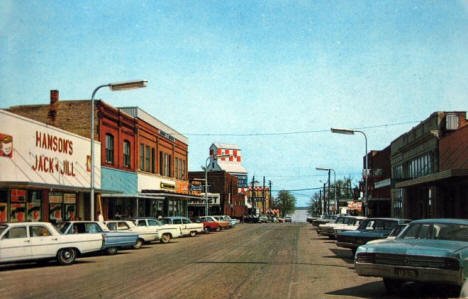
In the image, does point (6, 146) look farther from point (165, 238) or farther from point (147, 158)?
point (147, 158)

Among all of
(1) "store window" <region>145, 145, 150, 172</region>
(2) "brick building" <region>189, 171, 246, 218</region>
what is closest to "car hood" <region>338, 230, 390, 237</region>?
(1) "store window" <region>145, 145, 150, 172</region>

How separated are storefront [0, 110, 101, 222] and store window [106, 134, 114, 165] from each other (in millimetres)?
4284

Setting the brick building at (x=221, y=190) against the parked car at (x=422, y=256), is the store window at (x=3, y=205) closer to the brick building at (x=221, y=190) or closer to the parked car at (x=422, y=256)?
the parked car at (x=422, y=256)

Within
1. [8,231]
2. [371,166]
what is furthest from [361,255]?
[371,166]

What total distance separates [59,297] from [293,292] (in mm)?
4666

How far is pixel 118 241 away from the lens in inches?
850

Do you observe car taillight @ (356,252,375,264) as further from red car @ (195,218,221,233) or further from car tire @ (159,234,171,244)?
red car @ (195,218,221,233)

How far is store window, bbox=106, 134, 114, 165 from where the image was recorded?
36456 mm

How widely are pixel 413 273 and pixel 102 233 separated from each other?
44.0ft

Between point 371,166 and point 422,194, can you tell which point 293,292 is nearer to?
point 422,194

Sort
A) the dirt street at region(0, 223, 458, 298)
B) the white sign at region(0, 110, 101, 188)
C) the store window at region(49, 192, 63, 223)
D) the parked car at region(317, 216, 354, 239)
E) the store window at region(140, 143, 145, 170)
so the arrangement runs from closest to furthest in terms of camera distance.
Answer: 1. the dirt street at region(0, 223, 458, 298)
2. the white sign at region(0, 110, 101, 188)
3. the store window at region(49, 192, 63, 223)
4. the parked car at region(317, 216, 354, 239)
5. the store window at region(140, 143, 145, 170)

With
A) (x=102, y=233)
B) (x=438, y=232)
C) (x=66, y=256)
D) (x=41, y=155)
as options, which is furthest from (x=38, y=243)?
(x=438, y=232)

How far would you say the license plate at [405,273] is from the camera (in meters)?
9.68

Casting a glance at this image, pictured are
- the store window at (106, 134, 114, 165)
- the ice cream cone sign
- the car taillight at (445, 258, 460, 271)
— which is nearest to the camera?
the car taillight at (445, 258, 460, 271)
